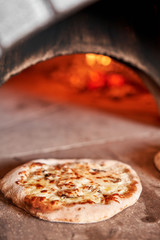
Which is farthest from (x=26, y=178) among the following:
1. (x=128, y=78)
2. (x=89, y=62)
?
(x=89, y=62)

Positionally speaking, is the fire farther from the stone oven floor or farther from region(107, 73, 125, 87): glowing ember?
the stone oven floor

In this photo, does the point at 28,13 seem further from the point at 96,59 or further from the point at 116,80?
the point at 96,59

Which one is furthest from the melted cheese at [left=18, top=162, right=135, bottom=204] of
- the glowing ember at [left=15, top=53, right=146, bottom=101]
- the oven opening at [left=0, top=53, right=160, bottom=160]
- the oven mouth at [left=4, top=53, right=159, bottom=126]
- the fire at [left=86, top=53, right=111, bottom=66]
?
the fire at [left=86, top=53, right=111, bottom=66]

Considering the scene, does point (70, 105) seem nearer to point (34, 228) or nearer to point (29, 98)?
point (29, 98)

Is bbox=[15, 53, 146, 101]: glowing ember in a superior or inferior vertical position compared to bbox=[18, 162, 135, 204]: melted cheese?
superior

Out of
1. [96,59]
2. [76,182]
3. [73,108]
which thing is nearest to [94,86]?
[96,59]

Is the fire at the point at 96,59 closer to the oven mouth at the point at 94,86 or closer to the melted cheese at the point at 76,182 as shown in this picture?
the oven mouth at the point at 94,86

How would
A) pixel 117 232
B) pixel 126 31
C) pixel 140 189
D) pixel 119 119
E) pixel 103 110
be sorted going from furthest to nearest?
pixel 103 110
pixel 119 119
pixel 126 31
pixel 140 189
pixel 117 232
